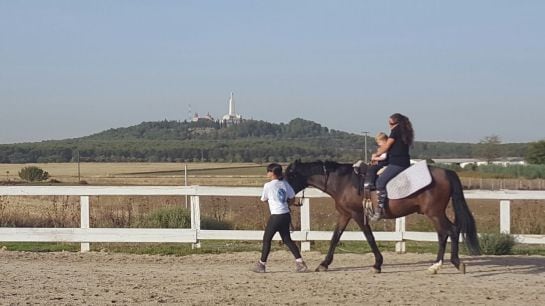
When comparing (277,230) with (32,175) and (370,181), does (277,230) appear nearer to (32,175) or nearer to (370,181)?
(370,181)

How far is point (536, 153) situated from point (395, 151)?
78270mm

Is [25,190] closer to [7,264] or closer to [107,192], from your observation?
[107,192]

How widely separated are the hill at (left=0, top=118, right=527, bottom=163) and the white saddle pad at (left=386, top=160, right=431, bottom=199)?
5711cm

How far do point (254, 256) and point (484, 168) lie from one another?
6806 centimetres

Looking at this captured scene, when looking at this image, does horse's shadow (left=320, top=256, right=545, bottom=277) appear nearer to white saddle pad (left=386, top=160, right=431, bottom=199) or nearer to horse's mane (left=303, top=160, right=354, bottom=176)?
white saddle pad (left=386, top=160, right=431, bottom=199)

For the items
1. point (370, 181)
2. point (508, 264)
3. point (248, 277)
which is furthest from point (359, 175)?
point (508, 264)

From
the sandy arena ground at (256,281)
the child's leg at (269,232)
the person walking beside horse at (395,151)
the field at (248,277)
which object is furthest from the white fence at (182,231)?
the person walking beside horse at (395,151)

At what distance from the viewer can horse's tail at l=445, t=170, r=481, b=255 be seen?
37.5 feet

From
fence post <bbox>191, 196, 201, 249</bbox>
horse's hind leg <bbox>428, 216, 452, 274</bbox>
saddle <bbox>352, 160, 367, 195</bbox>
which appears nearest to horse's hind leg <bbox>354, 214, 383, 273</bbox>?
saddle <bbox>352, 160, 367, 195</bbox>

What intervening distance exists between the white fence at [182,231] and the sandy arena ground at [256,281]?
2.71 feet

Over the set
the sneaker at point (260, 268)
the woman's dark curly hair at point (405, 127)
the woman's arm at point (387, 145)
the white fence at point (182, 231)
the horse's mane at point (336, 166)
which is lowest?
the sneaker at point (260, 268)

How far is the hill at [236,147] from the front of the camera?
8406 centimetres

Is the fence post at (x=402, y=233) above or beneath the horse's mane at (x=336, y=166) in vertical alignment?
beneath

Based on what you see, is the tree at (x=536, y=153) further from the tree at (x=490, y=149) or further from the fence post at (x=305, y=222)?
the fence post at (x=305, y=222)
